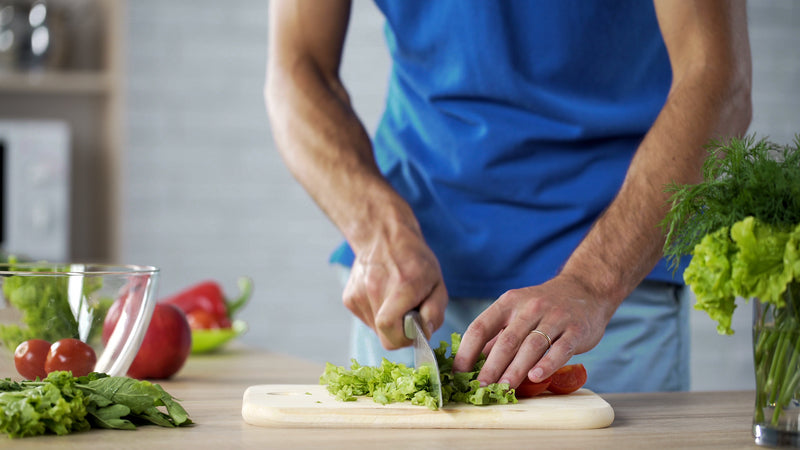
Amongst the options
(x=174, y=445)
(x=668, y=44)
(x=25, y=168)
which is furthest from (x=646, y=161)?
(x=25, y=168)

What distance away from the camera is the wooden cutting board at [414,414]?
84cm

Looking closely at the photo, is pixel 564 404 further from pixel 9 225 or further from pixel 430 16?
pixel 9 225

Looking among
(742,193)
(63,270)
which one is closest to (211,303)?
(63,270)

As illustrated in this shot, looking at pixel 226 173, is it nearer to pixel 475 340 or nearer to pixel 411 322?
pixel 411 322

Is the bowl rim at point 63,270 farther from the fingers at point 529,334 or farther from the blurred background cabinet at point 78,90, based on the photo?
the blurred background cabinet at point 78,90

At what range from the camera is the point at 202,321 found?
1639 millimetres

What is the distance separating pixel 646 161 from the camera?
3.75ft

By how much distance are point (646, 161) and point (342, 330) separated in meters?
2.60

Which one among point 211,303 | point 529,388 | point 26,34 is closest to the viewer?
point 529,388

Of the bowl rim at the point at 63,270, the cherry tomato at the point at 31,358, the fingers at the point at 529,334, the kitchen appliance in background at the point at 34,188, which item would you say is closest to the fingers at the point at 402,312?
the fingers at the point at 529,334

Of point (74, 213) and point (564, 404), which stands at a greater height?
point (74, 213)

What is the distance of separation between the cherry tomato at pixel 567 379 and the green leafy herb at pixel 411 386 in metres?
0.08

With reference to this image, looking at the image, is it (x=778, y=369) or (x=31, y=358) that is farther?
(x=31, y=358)

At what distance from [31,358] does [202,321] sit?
2.41 ft
